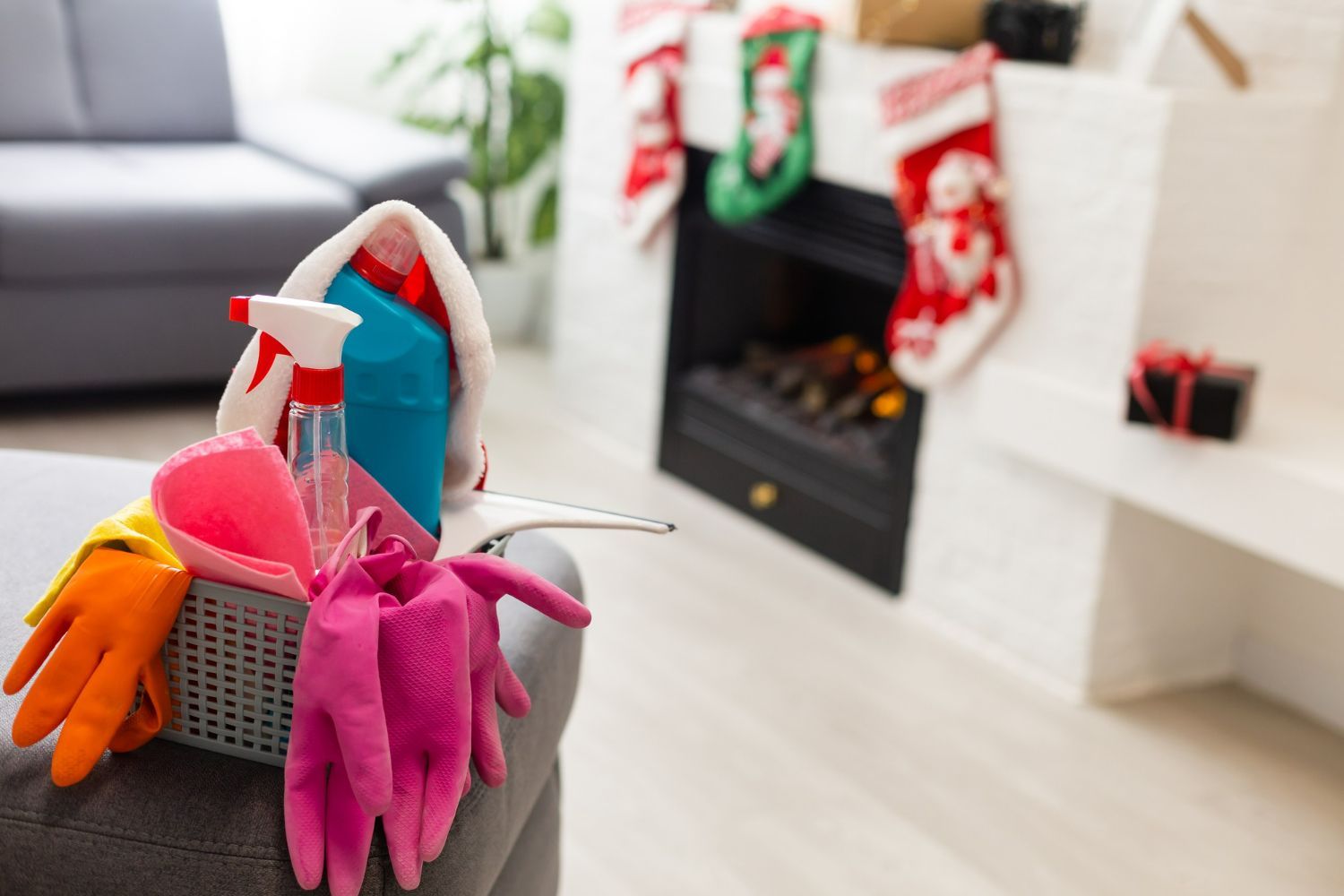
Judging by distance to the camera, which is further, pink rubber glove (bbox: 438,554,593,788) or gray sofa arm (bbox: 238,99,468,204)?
gray sofa arm (bbox: 238,99,468,204)

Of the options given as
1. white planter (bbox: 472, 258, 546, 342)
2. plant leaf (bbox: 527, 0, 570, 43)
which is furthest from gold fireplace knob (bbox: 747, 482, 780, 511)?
plant leaf (bbox: 527, 0, 570, 43)

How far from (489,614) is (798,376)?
79.4 inches

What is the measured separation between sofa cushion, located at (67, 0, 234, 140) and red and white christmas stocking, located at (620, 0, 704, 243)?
1.20 metres

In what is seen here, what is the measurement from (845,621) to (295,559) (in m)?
1.61

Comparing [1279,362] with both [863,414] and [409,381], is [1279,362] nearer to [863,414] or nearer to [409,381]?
[863,414]

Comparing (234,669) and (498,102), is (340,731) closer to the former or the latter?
(234,669)

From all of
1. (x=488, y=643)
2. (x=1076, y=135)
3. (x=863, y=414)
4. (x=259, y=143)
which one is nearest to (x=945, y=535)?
(x=863, y=414)

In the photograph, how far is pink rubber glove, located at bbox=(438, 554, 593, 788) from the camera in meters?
1.09

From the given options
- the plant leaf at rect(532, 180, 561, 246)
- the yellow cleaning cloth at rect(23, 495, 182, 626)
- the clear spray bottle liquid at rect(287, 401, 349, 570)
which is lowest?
the plant leaf at rect(532, 180, 561, 246)

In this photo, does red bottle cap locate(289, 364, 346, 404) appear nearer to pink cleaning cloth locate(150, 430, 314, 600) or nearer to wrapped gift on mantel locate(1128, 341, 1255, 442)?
pink cleaning cloth locate(150, 430, 314, 600)

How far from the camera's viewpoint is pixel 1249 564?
2.46m

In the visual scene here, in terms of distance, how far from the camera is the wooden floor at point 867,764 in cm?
Answer: 184

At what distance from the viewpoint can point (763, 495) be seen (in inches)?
115

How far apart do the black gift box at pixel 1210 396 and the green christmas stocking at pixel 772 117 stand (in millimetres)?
873
